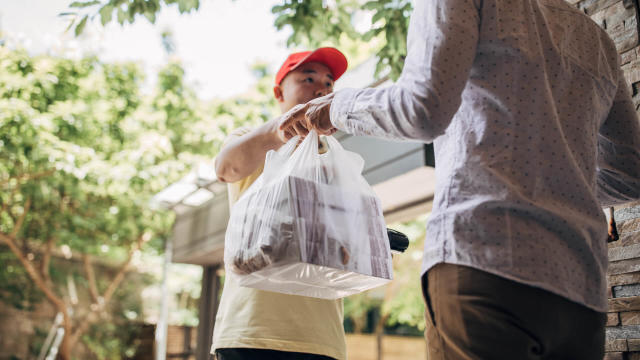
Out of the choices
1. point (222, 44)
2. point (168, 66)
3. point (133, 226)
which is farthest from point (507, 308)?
point (222, 44)

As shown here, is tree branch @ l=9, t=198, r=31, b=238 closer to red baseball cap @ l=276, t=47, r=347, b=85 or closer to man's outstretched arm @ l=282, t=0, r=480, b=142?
red baseball cap @ l=276, t=47, r=347, b=85

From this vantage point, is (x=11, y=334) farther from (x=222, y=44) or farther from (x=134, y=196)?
(x=222, y=44)

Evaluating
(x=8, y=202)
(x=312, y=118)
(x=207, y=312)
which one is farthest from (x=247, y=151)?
(x=8, y=202)

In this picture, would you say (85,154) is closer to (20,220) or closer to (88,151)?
(88,151)

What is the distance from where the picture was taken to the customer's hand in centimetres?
109

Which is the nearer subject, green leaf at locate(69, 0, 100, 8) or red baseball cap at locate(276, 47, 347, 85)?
red baseball cap at locate(276, 47, 347, 85)

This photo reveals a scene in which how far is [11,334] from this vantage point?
9.76 m

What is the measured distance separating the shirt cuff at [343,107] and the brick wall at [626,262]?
1066mm

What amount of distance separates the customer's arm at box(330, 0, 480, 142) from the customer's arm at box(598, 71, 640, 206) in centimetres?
45

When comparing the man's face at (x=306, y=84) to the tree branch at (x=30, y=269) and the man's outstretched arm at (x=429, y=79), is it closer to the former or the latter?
the man's outstretched arm at (x=429, y=79)

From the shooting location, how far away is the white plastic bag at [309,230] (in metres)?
1.03

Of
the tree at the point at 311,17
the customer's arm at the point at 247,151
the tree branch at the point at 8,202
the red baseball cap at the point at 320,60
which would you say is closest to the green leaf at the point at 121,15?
the tree at the point at 311,17

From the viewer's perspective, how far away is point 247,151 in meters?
1.49

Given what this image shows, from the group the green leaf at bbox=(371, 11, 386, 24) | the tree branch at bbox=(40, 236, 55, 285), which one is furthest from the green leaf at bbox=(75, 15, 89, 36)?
the tree branch at bbox=(40, 236, 55, 285)
